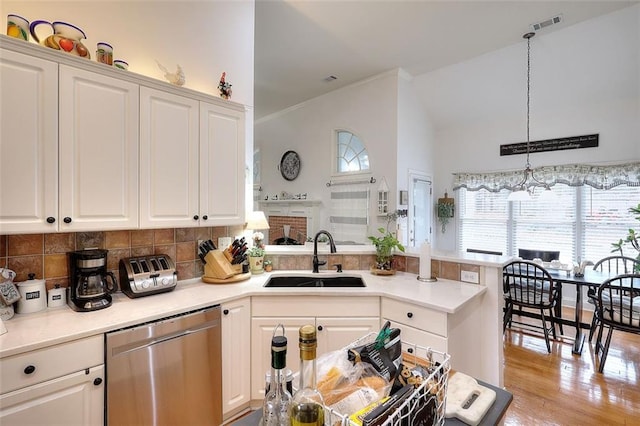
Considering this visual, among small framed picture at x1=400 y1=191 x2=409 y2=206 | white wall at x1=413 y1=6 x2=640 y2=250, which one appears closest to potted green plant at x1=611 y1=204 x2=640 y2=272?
white wall at x1=413 y1=6 x2=640 y2=250

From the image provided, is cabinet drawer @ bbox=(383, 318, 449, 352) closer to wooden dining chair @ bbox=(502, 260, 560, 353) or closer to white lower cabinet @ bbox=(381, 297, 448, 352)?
white lower cabinet @ bbox=(381, 297, 448, 352)

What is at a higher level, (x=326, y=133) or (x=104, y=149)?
(x=326, y=133)

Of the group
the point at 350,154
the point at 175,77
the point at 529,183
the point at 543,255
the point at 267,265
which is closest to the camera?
the point at 175,77

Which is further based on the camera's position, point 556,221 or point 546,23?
point 556,221

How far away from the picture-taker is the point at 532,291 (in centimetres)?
326

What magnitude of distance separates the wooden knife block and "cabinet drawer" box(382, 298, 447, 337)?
115 cm

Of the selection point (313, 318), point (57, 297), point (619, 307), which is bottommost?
point (619, 307)

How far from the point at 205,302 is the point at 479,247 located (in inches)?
206

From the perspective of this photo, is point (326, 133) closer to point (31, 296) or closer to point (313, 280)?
point (313, 280)

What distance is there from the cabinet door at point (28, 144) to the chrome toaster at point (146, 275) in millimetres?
485

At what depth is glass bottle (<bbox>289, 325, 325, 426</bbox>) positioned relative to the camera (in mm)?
584

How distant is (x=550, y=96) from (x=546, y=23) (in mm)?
1425

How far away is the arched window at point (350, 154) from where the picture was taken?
5270 mm

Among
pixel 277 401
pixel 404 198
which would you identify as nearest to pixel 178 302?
pixel 277 401
